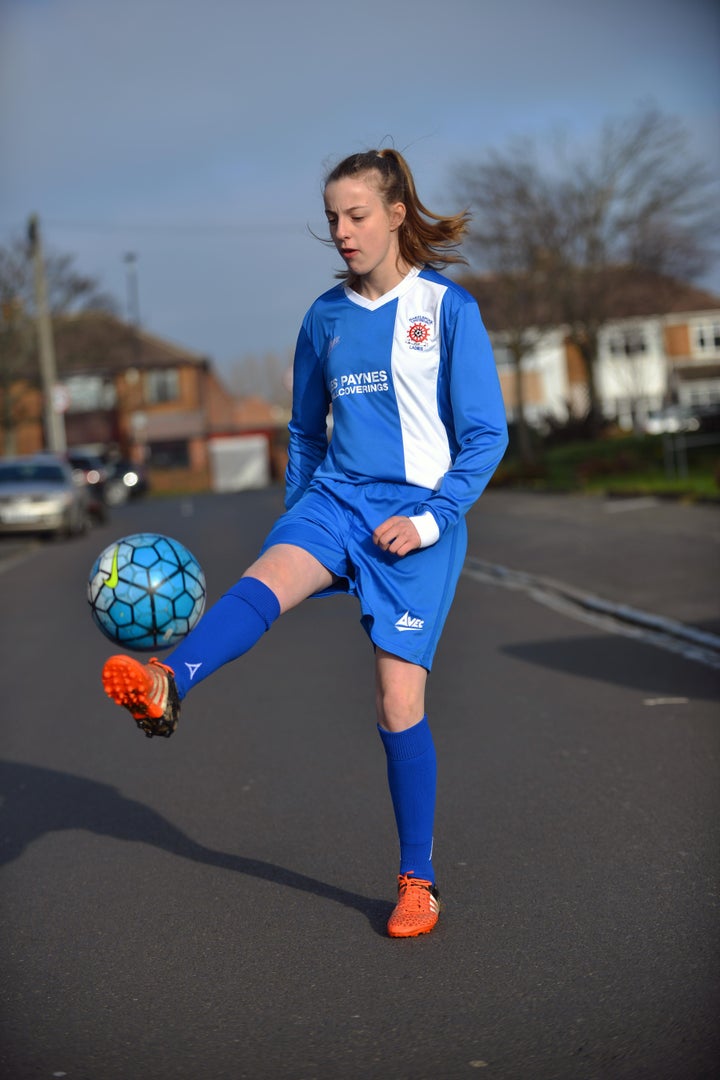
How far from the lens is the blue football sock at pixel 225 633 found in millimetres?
3492

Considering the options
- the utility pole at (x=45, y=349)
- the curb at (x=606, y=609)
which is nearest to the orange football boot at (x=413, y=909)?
the curb at (x=606, y=609)

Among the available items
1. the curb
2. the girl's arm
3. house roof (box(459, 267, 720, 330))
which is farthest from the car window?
the girl's arm

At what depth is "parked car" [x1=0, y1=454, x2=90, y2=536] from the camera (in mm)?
23734

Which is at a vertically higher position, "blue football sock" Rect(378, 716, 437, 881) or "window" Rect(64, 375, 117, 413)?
"window" Rect(64, 375, 117, 413)

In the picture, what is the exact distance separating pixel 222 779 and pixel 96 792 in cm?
52

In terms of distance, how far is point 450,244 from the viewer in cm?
407

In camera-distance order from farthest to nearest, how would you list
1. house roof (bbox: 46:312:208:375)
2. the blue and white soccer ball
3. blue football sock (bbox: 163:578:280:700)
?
house roof (bbox: 46:312:208:375), the blue and white soccer ball, blue football sock (bbox: 163:578:280:700)

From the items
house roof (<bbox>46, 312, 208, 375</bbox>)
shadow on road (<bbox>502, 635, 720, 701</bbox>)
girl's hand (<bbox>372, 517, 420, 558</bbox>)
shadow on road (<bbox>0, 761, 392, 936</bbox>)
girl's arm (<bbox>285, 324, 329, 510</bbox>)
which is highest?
house roof (<bbox>46, 312, 208, 375</bbox>)

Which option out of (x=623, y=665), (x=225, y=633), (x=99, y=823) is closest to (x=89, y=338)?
(x=623, y=665)

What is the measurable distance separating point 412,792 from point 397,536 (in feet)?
2.53

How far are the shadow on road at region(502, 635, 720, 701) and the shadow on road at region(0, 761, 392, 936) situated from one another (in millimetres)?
3127

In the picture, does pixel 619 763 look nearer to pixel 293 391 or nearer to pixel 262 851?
pixel 262 851

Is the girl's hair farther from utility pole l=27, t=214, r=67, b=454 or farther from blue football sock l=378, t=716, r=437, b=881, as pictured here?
utility pole l=27, t=214, r=67, b=454

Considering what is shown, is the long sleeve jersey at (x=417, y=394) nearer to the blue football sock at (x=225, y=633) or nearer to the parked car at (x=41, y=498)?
the blue football sock at (x=225, y=633)
